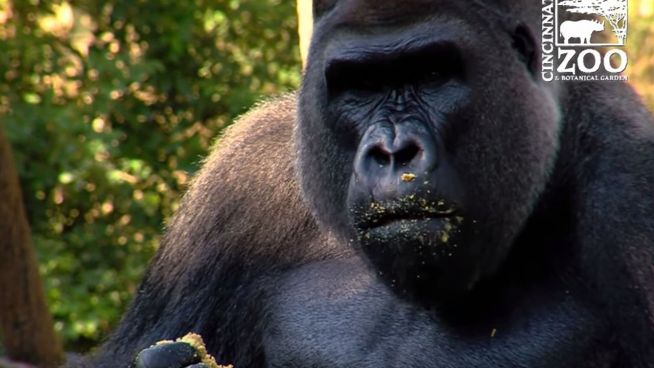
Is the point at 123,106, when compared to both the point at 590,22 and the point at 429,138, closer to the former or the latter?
the point at 590,22

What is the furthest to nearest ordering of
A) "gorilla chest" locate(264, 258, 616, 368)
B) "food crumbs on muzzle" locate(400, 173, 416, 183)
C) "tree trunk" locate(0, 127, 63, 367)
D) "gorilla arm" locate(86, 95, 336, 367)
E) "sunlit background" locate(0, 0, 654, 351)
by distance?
"sunlit background" locate(0, 0, 654, 351)
"tree trunk" locate(0, 127, 63, 367)
"gorilla arm" locate(86, 95, 336, 367)
"gorilla chest" locate(264, 258, 616, 368)
"food crumbs on muzzle" locate(400, 173, 416, 183)

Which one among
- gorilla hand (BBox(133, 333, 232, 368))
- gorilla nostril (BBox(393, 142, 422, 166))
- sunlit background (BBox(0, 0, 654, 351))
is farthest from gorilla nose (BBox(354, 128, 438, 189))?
sunlit background (BBox(0, 0, 654, 351))

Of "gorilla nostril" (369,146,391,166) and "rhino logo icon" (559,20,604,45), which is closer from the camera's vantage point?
"gorilla nostril" (369,146,391,166)

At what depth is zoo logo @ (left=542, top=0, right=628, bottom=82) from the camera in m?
4.43

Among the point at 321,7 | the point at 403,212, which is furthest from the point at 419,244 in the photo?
the point at 321,7

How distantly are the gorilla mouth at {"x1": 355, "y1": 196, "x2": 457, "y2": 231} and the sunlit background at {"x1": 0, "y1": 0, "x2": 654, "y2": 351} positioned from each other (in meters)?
3.38

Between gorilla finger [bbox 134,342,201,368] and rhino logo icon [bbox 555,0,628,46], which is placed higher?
rhino logo icon [bbox 555,0,628,46]

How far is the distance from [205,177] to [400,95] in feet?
3.88

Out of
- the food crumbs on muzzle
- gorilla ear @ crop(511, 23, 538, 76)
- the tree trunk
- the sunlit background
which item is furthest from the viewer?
the sunlit background

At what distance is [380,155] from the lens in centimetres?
397

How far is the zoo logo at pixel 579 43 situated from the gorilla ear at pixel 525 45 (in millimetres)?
62

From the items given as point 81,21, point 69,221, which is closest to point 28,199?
point 69,221

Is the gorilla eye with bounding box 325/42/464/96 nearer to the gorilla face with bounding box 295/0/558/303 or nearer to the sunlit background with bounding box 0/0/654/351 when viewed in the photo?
the gorilla face with bounding box 295/0/558/303

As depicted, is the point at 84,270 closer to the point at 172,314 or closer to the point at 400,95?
the point at 172,314
